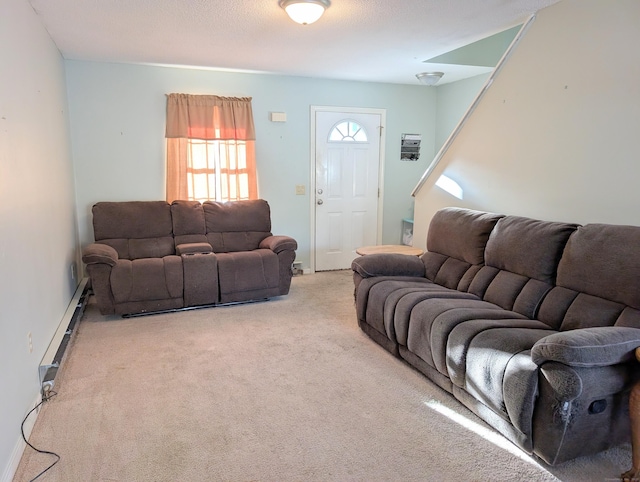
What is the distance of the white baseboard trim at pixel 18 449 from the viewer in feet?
6.12

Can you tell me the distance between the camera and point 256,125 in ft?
16.8

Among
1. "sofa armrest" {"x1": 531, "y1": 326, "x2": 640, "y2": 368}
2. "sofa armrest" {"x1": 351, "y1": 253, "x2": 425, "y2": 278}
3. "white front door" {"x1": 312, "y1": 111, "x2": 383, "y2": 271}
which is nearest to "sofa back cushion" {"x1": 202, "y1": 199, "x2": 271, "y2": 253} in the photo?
"white front door" {"x1": 312, "y1": 111, "x2": 383, "y2": 271}

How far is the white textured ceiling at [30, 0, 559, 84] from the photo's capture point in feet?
9.70

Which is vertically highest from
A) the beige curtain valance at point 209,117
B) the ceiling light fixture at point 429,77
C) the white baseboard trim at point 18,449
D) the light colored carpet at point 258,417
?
the ceiling light fixture at point 429,77

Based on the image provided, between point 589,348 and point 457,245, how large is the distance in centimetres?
163

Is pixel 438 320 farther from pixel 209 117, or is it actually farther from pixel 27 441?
pixel 209 117

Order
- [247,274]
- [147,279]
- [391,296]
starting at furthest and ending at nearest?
1. [247,274]
2. [147,279]
3. [391,296]

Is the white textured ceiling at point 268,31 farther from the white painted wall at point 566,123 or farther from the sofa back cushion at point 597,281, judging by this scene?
the sofa back cushion at point 597,281

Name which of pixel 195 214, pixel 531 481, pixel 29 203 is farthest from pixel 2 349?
pixel 195 214

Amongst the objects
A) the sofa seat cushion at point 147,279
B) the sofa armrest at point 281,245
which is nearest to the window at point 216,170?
the sofa armrest at point 281,245

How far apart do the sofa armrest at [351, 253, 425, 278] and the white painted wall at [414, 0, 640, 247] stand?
0.79 meters

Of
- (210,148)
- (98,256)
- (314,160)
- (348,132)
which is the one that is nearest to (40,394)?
(98,256)

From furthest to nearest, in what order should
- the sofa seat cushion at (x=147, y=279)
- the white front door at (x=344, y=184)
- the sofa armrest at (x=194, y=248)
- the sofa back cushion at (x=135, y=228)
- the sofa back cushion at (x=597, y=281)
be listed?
1. the white front door at (x=344, y=184)
2. the sofa back cushion at (x=135, y=228)
3. the sofa armrest at (x=194, y=248)
4. the sofa seat cushion at (x=147, y=279)
5. the sofa back cushion at (x=597, y=281)

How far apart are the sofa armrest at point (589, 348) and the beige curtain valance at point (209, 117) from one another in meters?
3.93
